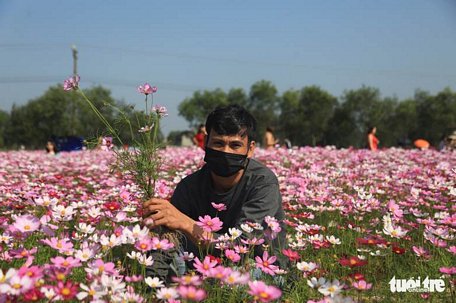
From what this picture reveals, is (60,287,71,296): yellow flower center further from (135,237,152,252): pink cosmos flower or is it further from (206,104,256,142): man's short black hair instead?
(206,104,256,142): man's short black hair

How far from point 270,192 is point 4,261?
1.48m

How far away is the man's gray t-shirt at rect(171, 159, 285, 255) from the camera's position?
2.61 meters

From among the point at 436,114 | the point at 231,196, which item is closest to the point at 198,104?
the point at 436,114

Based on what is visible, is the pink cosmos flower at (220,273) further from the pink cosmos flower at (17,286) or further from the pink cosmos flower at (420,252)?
the pink cosmos flower at (420,252)

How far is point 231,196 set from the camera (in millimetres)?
2787

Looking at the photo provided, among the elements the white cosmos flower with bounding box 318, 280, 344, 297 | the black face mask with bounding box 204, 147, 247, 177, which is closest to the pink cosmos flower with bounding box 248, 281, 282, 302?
the white cosmos flower with bounding box 318, 280, 344, 297

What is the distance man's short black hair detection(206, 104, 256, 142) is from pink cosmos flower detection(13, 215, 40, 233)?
1.12 m

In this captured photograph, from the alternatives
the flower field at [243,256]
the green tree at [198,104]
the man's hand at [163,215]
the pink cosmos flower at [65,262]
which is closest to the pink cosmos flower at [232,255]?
the flower field at [243,256]

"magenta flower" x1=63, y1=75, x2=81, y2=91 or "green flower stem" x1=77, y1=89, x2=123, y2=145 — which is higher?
"magenta flower" x1=63, y1=75, x2=81, y2=91

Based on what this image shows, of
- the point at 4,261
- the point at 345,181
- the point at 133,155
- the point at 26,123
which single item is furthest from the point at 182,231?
the point at 26,123

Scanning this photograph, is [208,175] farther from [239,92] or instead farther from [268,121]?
[239,92]

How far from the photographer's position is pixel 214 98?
65062 millimetres

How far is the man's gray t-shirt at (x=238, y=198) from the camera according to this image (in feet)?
8.56

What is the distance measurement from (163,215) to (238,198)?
68 centimetres
